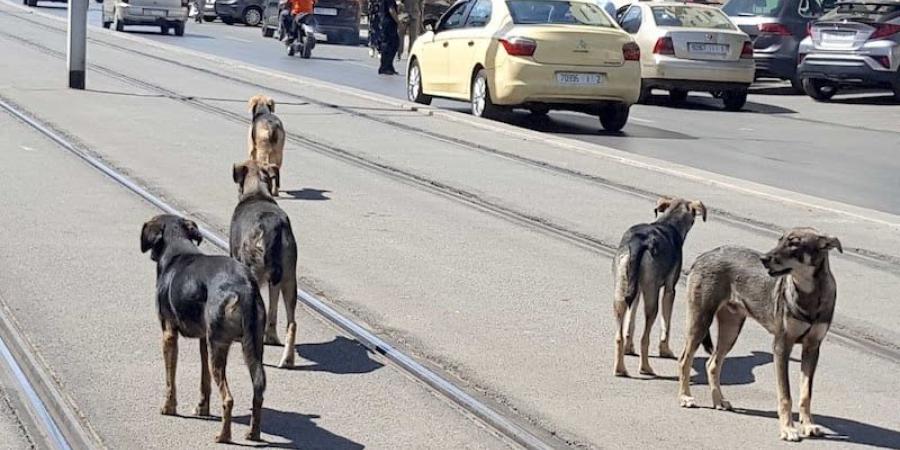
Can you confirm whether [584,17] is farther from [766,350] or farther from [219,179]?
[766,350]

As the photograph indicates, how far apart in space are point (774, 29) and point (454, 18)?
27.8 ft

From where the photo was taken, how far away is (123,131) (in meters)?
16.8

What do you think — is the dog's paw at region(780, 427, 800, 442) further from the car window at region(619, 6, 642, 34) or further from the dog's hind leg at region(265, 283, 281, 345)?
the car window at region(619, 6, 642, 34)

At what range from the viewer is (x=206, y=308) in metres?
6.24

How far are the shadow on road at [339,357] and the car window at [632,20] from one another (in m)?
18.0

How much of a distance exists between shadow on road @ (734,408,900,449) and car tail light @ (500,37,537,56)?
12883 mm

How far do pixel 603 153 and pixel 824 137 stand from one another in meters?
5.35

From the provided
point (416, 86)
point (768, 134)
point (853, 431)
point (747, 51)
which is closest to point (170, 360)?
point (853, 431)

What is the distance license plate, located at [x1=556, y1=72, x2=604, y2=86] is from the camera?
19.6 meters

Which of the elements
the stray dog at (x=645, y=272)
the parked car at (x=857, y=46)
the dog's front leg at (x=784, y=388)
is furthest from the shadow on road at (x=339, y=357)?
the parked car at (x=857, y=46)

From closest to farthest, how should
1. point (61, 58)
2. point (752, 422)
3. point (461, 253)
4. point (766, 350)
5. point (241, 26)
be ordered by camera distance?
point (752, 422)
point (766, 350)
point (461, 253)
point (61, 58)
point (241, 26)

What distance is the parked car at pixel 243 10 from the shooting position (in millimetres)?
50375

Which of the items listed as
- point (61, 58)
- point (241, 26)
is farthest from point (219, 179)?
point (241, 26)

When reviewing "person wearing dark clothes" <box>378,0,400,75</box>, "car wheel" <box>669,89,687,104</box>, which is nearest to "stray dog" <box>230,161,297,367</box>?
"car wheel" <box>669,89,687,104</box>
